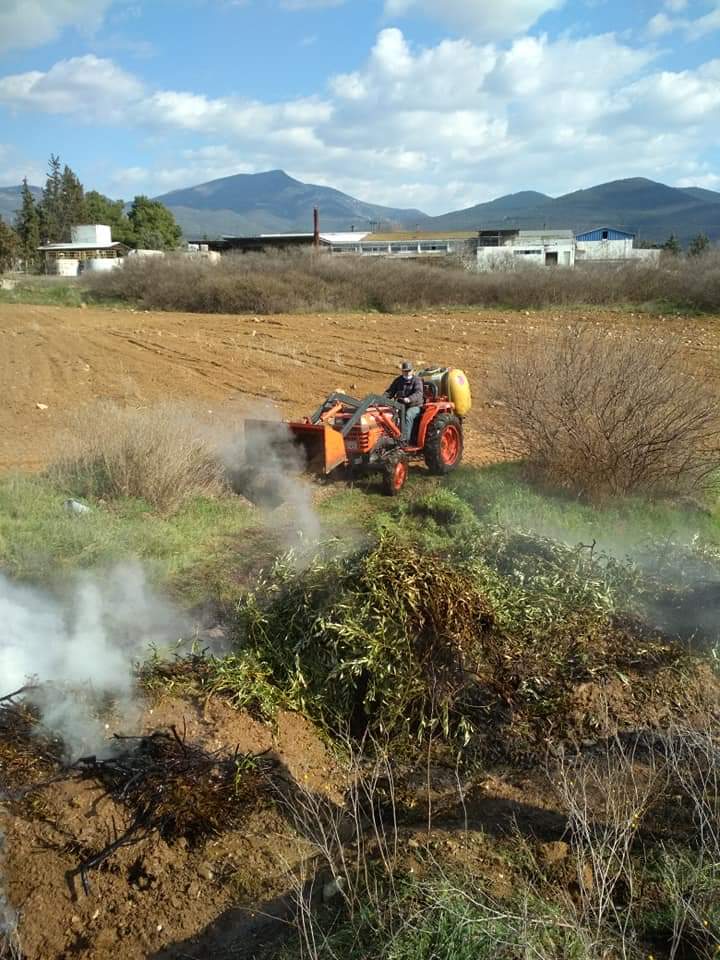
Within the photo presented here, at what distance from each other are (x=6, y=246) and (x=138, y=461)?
57.1 m

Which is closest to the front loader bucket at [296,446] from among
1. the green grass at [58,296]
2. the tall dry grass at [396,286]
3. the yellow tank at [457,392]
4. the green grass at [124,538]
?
the green grass at [124,538]

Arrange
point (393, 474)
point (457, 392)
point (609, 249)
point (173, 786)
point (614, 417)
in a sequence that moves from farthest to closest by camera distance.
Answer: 1. point (609, 249)
2. point (457, 392)
3. point (393, 474)
4. point (614, 417)
5. point (173, 786)

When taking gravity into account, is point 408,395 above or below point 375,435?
above

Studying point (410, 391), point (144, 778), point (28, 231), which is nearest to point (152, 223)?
point (28, 231)

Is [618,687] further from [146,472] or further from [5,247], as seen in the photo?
[5,247]

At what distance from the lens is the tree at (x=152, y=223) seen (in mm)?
69375

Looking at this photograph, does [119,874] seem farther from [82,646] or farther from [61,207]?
[61,207]

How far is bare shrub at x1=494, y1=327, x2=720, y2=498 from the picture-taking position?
853 centimetres

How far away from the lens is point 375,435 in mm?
8945

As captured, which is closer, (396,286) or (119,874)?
(119,874)

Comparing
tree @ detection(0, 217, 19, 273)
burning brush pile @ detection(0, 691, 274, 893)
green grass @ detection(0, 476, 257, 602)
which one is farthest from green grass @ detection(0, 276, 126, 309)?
burning brush pile @ detection(0, 691, 274, 893)

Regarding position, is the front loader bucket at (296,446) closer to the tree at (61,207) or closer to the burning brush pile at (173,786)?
the burning brush pile at (173,786)

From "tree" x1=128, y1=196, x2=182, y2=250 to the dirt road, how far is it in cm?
4215

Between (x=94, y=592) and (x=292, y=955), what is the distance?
3200 millimetres
